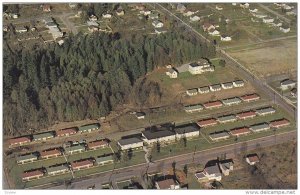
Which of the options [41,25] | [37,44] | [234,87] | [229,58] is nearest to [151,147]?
[234,87]

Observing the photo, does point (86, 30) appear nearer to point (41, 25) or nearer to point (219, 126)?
point (41, 25)

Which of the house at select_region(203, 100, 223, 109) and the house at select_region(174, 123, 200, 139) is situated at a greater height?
the house at select_region(174, 123, 200, 139)

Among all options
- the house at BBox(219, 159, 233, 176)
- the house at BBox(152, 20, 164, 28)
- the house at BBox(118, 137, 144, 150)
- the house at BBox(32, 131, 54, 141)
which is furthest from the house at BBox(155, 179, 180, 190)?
the house at BBox(152, 20, 164, 28)

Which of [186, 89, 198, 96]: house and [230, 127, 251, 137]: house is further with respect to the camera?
[186, 89, 198, 96]: house

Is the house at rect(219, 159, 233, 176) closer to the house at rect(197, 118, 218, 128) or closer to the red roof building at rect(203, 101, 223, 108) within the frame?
the house at rect(197, 118, 218, 128)

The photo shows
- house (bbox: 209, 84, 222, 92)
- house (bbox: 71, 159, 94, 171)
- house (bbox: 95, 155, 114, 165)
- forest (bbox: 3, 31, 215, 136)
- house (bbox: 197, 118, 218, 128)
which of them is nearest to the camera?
house (bbox: 71, 159, 94, 171)

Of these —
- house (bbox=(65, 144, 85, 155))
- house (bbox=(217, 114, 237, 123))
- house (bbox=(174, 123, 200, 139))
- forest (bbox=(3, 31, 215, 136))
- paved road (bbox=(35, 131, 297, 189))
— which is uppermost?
forest (bbox=(3, 31, 215, 136))

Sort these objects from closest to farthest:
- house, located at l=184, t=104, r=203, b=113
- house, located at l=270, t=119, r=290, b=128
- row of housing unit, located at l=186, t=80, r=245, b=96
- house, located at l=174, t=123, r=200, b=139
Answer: house, located at l=174, t=123, r=200, b=139 → house, located at l=270, t=119, r=290, b=128 → house, located at l=184, t=104, r=203, b=113 → row of housing unit, located at l=186, t=80, r=245, b=96
